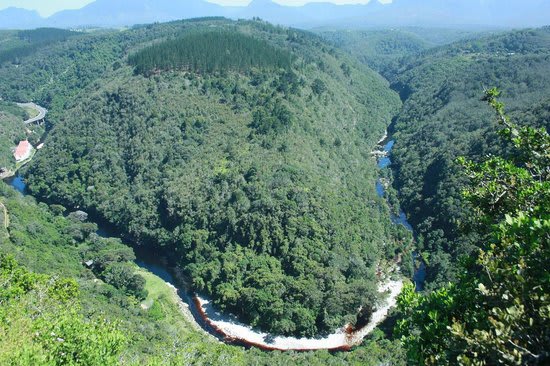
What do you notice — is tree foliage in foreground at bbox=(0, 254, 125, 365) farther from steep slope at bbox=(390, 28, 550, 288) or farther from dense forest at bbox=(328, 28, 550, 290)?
steep slope at bbox=(390, 28, 550, 288)

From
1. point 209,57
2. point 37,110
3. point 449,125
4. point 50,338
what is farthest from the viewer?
point 37,110

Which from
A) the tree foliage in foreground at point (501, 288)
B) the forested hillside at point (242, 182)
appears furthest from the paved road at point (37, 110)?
the tree foliage in foreground at point (501, 288)

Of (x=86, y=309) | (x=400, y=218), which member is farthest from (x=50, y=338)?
(x=400, y=218)

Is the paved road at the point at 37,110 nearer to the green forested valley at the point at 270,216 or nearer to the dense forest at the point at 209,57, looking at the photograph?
the green forested valley at the point at 270,216

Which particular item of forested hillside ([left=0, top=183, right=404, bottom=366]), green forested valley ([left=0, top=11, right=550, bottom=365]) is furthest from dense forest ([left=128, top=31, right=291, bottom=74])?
forested hillside ([left=0, top=183, right=404, bottom=366])

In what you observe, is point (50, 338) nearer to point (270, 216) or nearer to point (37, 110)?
point (270, 216)

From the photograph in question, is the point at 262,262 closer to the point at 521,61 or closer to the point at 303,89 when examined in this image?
the point at 303,89
